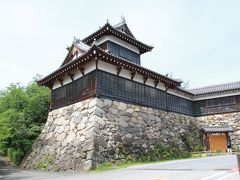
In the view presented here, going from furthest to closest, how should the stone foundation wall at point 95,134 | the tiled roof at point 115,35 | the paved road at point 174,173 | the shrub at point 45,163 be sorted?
the tiled roof at point 115,35
the shrub at point 45,163
the stone foundation wall at point 95,134
the paved road at point 174,173

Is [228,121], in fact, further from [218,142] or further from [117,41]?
[117,41]

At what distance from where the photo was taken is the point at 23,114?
29.2m

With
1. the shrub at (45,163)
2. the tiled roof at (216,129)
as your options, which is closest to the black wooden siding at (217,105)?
the tiled roof at (216,129)

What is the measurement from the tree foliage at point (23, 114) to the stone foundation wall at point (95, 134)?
7.98 feet

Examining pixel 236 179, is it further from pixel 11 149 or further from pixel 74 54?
pixel 11 149

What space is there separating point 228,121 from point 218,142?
2766mm

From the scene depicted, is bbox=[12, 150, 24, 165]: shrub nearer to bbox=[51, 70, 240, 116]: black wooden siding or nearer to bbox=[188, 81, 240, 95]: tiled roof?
bbox=[51, 70, 240, 116]: black wooden siding

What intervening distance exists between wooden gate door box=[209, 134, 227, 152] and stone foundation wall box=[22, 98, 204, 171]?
316 inches

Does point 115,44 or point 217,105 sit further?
point 217,105

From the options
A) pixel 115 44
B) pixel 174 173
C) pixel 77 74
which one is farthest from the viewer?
pixel 115 44

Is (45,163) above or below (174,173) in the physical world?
below

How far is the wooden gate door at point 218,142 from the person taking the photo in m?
33.2

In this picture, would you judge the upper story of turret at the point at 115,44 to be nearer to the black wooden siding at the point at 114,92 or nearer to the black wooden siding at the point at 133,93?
the black wooden siding at the point at 114,92

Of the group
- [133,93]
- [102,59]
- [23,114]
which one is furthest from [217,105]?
[23,114]
